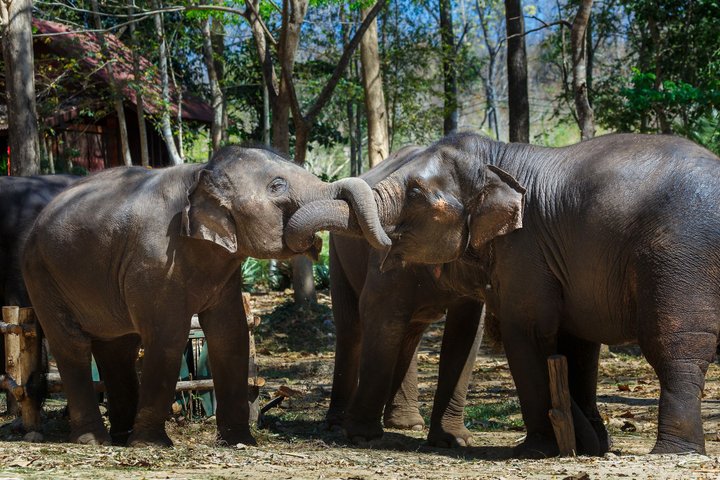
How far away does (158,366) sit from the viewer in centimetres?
676

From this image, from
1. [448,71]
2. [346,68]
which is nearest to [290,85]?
[346,68]

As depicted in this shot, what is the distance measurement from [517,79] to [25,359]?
29.0ft

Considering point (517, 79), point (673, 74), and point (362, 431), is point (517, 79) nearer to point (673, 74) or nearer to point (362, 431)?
point (673, 74)

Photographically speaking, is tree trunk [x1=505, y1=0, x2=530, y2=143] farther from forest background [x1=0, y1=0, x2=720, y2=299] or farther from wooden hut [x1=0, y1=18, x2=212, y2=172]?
wooden hut [x1=0, y1=18, x2=212, y2=172]

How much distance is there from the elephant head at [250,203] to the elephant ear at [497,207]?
2.77ft

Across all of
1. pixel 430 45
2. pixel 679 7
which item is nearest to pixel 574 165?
pixel 679 7

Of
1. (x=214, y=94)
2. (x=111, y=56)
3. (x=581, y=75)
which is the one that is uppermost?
(x=111, y=56)

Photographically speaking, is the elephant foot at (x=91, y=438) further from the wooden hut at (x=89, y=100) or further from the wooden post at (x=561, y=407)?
the wooden hut at (x=89, y=100)

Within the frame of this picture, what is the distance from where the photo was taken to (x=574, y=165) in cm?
675

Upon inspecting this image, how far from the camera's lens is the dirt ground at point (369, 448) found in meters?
5.64

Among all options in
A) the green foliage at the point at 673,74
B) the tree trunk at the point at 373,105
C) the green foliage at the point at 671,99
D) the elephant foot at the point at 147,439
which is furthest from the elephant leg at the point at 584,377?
the tree trunk at the point at 373,105

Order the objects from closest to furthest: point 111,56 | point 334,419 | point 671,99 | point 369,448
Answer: point 369,448
point 334,419
point 671,99
point 111,56

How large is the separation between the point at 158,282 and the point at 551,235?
8.33ft

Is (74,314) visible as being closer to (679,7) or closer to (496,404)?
(496,404)
